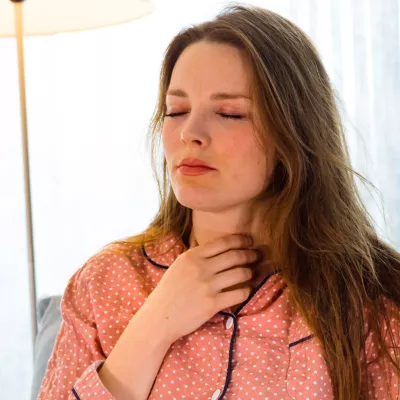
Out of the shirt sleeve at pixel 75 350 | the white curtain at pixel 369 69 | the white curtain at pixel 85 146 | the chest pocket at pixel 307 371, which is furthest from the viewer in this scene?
the white curtain at pixel 85 146

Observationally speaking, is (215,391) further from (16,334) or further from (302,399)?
(16,334)

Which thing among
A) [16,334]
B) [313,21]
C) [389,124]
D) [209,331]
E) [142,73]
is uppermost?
[313,21]

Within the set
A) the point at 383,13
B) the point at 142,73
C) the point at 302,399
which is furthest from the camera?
the point at 142,73

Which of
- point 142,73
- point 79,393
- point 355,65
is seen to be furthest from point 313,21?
point 79,393

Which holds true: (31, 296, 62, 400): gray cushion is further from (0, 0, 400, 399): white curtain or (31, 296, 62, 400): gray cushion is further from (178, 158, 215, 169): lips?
(0, 0, 400, 399): white curtain

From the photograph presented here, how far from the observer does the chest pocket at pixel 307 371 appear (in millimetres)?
1077

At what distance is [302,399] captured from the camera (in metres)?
1.07

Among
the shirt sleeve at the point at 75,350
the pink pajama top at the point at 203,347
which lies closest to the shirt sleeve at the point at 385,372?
the pink pajama top at the point at 203,347

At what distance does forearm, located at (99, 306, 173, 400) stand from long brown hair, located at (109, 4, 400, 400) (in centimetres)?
23

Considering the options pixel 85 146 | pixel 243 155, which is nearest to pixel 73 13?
pixel 85 146

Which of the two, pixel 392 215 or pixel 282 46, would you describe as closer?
pixel 282 46

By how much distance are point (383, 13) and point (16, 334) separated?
5.31 ft

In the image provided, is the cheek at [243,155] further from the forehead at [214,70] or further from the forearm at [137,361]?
the forearm at [137,361]

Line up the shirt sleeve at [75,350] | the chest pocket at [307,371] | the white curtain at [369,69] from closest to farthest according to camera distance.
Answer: the chest pocket at [307,371]
the shirt sleeve at [75,350]
the white curtain at [369,69]
